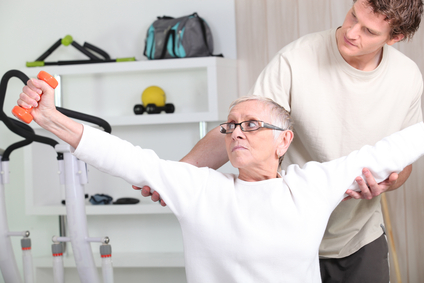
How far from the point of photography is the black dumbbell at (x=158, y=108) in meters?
3.09

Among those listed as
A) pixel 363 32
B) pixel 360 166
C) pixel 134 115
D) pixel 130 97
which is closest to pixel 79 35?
pixel 130 97

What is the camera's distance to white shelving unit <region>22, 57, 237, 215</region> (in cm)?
297

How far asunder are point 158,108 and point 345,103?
1770mm

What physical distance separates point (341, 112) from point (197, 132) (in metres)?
1.78

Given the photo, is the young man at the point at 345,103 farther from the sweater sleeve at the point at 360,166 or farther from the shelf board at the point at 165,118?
the shelf board at the point at 165,118

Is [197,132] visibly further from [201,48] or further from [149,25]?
[149,25]

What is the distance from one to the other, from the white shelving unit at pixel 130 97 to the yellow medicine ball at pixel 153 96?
13 centimetres

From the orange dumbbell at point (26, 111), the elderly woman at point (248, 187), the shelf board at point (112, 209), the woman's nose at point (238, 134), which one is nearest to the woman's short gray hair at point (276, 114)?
the elderly woman at point (248, 187)

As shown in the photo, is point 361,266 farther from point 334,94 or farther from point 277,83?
point 277,83

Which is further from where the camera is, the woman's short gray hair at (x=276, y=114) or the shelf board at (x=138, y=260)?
the shelf board at (x=138, y=260)

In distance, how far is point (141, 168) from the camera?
46.5 inches

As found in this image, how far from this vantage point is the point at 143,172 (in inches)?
46.6

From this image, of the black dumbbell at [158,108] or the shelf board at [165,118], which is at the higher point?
the black dumbbell at [158,108]

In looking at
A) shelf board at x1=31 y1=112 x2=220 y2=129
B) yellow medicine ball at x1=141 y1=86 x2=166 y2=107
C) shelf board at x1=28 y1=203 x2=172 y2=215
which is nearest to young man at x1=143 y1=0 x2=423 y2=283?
Result: shelf board at x1=31 y1=112 x2=220 y2=129
